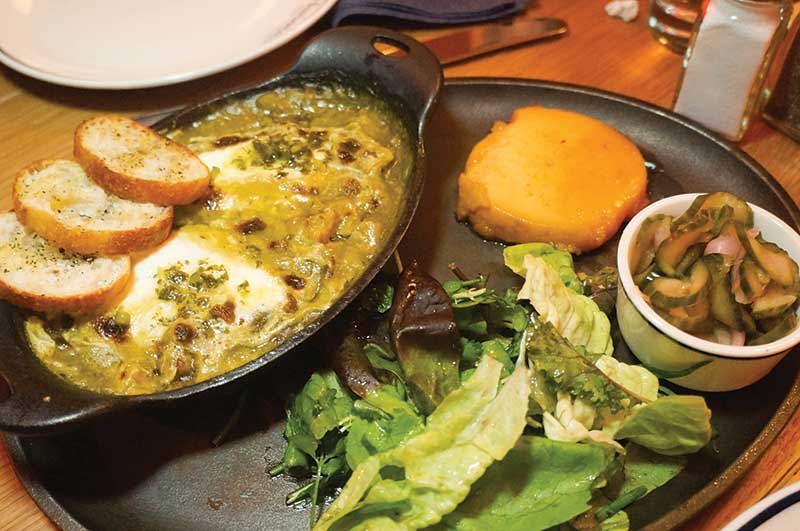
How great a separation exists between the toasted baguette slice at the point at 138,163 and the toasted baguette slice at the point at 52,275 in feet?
0.58

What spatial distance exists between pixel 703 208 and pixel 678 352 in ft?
1.11

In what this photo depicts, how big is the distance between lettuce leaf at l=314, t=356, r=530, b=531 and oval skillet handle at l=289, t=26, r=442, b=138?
0.72 metres

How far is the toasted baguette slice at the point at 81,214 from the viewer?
156cm

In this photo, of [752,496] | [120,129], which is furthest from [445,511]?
[120,129]

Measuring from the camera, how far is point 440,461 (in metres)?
1.32

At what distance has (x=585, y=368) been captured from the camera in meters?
1.46

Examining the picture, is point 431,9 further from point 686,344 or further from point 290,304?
point 686,344

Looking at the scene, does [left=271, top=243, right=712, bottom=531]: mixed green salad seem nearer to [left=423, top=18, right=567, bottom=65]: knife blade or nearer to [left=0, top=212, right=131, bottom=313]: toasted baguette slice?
[left=0, top=212, right=131, bottom=313]: toasted baguette slice

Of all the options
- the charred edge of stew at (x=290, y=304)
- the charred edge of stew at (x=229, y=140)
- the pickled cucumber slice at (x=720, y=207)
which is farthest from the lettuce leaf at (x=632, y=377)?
the charred edge of stew at (x=229, y=140)

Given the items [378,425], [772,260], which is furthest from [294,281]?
[772,260]

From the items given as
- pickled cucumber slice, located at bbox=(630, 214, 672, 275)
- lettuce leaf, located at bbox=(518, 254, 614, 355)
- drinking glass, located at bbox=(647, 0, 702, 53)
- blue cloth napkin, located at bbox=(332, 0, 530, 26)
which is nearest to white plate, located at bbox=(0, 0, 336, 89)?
blue cloth napkin, located at bbox=(332, 0, 530, 26)

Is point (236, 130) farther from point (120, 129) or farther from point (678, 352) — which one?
point (678, 352)

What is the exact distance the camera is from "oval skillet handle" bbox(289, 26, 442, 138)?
1859 millimetres

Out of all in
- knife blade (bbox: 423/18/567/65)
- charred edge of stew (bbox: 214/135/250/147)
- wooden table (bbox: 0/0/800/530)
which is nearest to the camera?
charred edge of stew (bbox: 214/135/250/147)
